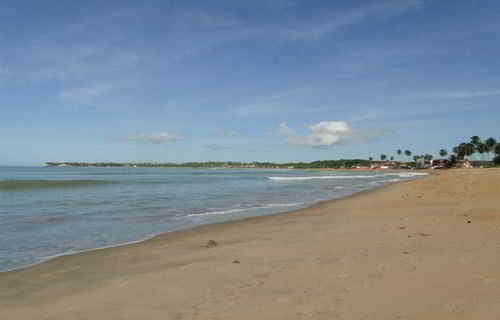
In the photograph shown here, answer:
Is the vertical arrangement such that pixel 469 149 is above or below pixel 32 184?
above

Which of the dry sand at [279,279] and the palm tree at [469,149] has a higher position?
the palm tree at [469,149]

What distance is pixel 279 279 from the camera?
6.33m

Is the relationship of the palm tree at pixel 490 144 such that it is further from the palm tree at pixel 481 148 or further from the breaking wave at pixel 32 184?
the breaking wave at pixel 32 184

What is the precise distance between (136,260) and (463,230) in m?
7.80

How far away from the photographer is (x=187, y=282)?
6422 millimetres

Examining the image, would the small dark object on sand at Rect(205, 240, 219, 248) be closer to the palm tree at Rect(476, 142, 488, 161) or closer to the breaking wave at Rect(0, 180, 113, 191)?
the breaking wave at Rect(0, 180, 113, 191)

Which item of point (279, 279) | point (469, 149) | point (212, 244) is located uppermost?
point (469, 149)

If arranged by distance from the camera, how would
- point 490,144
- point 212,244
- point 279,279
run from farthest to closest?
1. point 490,144
2. point 212,244
3. point 279,279

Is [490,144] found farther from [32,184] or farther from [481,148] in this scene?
[32,184]

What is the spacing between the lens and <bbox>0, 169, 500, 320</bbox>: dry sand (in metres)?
4.95

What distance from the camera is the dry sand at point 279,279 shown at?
16.2 feet

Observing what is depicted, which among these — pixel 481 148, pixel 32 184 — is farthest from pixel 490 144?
pixel 32 184

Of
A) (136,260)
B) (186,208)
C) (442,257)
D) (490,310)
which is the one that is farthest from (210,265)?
(186,208)

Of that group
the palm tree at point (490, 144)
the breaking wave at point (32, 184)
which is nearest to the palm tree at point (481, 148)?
the palm tree at point (490, 144)
